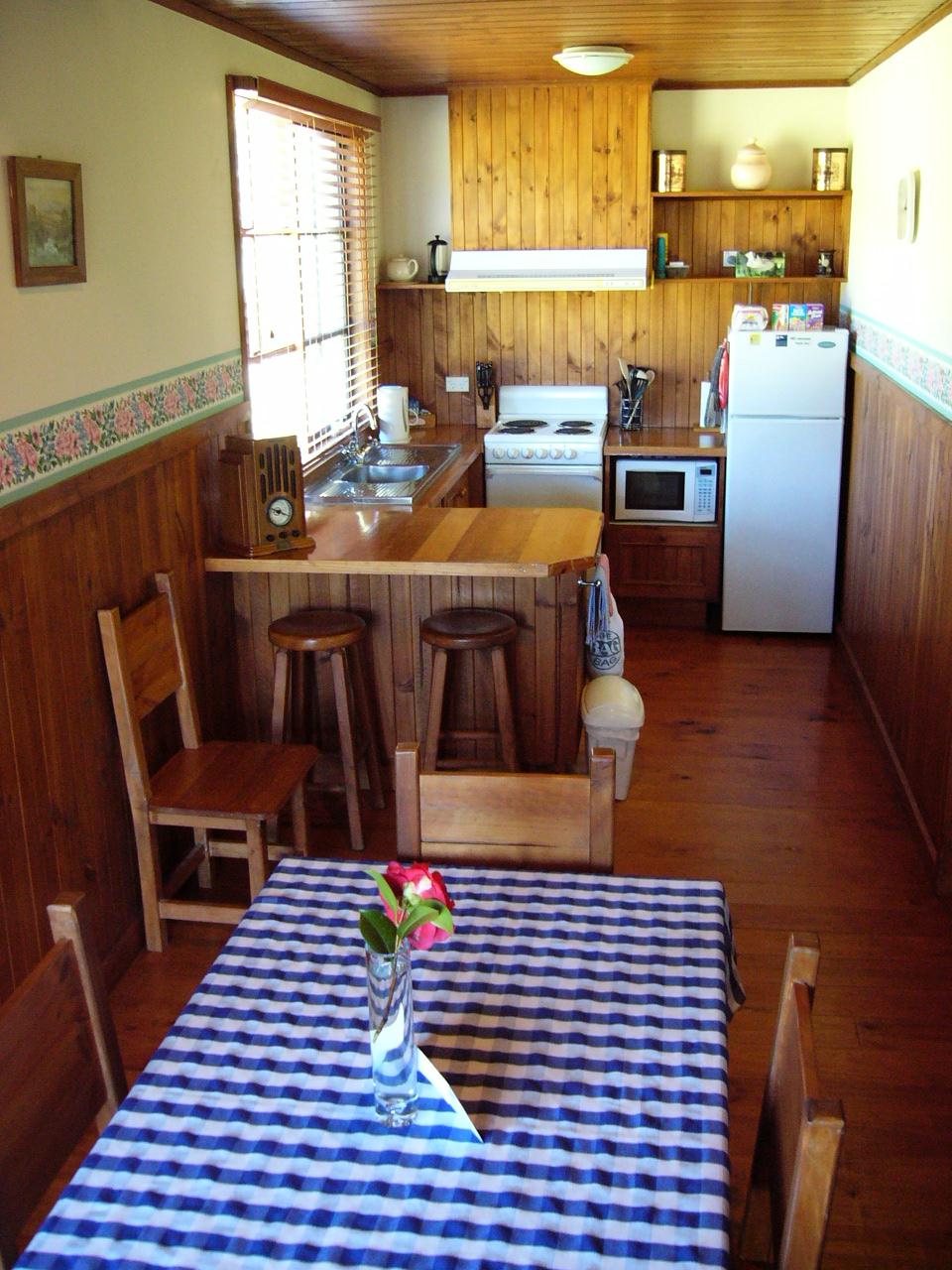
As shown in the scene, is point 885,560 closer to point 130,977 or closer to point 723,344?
point 723,344

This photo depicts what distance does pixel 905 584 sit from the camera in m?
4.30

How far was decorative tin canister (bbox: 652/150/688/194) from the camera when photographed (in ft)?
18.7

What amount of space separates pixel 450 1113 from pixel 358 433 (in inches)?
164

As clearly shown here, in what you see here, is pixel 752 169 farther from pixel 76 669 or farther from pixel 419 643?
pixel 76 669

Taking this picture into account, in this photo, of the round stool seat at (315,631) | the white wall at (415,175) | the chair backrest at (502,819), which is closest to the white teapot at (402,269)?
the white wall at (415,175)

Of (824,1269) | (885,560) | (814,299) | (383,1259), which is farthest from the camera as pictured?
(814,299)

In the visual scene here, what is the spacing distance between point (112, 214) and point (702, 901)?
2.21 m

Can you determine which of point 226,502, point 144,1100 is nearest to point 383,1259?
point 144,1100

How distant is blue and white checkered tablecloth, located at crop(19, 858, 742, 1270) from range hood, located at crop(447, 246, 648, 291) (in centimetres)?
409

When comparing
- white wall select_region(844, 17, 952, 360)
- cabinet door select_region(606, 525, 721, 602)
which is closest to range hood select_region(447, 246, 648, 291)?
white wall select_region(844, 17, 952, 360)

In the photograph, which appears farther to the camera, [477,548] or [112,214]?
[477,548]

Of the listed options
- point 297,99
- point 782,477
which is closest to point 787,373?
point 782,477

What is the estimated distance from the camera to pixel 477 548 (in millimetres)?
3748

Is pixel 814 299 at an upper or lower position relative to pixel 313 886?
upper
